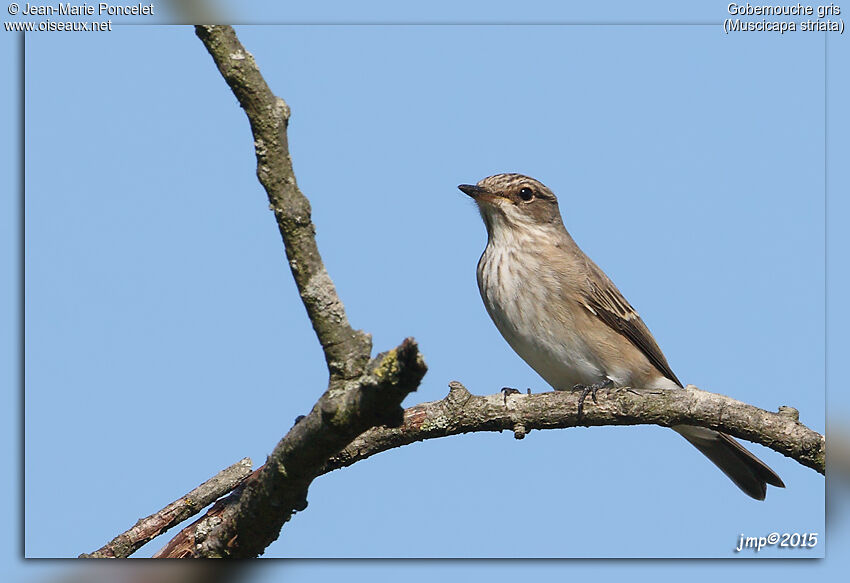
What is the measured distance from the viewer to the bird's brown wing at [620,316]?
26.9 ft

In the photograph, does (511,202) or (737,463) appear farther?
(511,202)

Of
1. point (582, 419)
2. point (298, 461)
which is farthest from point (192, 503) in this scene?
point (582, 419)

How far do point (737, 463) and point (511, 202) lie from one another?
323 cm

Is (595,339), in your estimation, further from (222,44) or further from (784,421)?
(222,44)

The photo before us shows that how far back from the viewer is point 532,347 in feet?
25.8

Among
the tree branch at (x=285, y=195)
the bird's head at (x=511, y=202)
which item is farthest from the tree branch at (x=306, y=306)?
the bird's head at (x=511, y=202)

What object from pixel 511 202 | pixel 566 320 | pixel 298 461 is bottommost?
pixel 298 461

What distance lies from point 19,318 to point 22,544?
1.37 metres

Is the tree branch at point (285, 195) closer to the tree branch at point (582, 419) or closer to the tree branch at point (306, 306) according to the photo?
the tree branch at point (306, 306)

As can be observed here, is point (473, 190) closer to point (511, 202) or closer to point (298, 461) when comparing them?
point (511, 202)

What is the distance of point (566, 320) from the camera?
7.91 meters

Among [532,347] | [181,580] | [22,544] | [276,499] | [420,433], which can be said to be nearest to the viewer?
[181,580]

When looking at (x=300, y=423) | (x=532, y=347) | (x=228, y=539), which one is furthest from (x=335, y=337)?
(x=532, y=347)

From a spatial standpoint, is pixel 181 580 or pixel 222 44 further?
pixel 222 44
